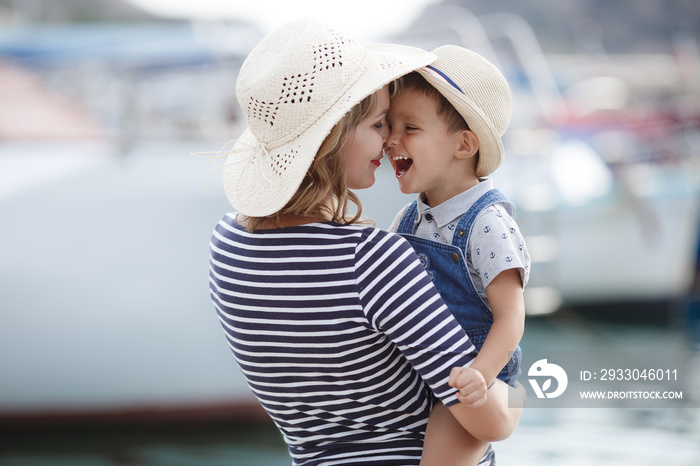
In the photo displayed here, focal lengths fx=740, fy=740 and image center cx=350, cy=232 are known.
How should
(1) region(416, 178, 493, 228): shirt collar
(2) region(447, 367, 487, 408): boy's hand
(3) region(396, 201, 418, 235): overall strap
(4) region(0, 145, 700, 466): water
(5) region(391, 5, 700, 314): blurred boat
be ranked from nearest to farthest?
(2) region(447, 367, 487, 408): boy's hand < (1) region(416, 178, 493, 228): shirt collar < (3) region(396, 201, 418, 235): overall strap < (4) region(0, 145, 700, 466): water < (5) region(391, 5, 700, 314): blurred boat

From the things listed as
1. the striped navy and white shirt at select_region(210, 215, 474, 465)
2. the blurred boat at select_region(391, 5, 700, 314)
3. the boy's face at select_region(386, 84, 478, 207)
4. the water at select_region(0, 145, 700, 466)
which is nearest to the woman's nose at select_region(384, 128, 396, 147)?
the boy's face at select_region(386, 84, 478, 207)

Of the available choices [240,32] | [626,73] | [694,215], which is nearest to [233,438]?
[240,32]

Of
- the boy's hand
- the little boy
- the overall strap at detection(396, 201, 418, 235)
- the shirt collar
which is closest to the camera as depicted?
the boy's hand

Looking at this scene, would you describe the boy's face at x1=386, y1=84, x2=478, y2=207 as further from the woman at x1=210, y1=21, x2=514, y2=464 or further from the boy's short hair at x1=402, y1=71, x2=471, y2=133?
the woman at x1=210, y1=21, x2=514, y2=464

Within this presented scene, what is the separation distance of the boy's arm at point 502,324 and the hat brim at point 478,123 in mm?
262

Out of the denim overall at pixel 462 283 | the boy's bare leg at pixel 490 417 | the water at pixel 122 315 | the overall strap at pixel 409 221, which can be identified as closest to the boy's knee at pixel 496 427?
the boy's bare leg at pixel 490 417

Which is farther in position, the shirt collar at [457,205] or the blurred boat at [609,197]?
the blurred boat at [609,197]

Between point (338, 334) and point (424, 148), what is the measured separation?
455 mm

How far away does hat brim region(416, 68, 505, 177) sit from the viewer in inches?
52.4

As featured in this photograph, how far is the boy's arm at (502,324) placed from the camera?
1.16m

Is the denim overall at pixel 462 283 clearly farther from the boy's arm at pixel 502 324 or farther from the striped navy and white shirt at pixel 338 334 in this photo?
the striped navy and white shirt at pixel 338 334

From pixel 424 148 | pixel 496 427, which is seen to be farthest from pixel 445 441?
pixel 424 148

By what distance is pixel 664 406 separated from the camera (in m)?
4.38

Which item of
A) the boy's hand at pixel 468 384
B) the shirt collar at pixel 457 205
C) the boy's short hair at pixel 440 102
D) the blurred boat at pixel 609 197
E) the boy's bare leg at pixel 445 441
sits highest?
the blurred boat at pixel 609 197
